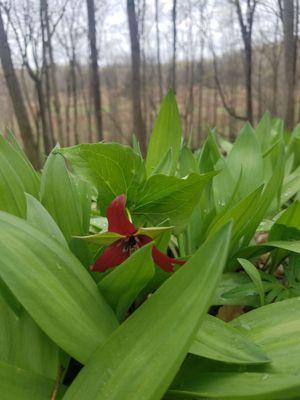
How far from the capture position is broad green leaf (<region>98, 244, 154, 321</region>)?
1.06 ft

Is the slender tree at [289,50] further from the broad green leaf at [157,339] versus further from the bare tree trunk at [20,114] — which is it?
the broad green leaf at [157,339]

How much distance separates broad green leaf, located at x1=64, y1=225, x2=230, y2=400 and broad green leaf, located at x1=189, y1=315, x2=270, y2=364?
6 centimetres

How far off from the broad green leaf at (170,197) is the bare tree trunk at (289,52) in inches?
104

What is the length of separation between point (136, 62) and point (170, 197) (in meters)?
3.72

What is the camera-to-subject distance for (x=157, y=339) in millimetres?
286

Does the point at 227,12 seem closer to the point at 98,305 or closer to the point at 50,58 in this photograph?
the point at 50,58

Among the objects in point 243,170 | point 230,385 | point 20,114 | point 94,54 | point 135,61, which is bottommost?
point 230,385

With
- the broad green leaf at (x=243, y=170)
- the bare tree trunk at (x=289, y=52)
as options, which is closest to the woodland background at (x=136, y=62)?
the bare tree trunk at (x=289, y=52)

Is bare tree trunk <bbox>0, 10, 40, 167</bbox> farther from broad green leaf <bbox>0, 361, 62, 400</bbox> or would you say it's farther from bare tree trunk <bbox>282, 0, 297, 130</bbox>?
broad green leaf <bbox>0, 361, 62, 400</bbox>

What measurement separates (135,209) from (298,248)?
0.19m

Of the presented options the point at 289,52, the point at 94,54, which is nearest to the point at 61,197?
the point at 289,52

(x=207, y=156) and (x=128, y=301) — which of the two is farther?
(x=207, y=156)

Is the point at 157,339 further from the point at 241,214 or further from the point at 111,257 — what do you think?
the point at 241,214

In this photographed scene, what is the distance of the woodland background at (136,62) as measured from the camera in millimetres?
3435
